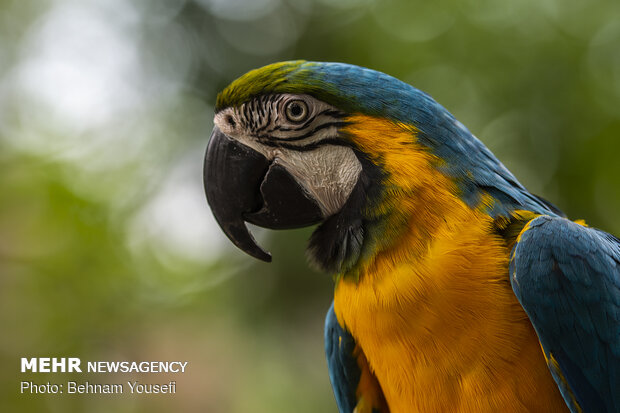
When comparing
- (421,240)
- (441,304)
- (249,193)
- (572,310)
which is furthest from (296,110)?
(572,310)

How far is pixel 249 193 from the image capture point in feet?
4.37

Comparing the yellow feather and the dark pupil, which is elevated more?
the dark pupil

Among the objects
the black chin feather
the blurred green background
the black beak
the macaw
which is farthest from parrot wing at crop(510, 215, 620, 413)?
the blurred green background

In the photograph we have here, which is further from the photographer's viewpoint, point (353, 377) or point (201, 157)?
point (201, 157)

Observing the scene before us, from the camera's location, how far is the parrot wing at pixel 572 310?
3.51ft

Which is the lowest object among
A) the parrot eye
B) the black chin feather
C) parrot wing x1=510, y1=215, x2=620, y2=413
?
parrot wing x1=510, y1=215, x2=620, y2=413

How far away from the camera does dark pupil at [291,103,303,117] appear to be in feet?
4.22

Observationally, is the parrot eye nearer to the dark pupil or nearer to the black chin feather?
the dark pupil

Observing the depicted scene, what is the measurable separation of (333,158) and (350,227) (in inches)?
7.2

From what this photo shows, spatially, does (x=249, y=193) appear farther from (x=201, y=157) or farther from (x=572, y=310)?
(x=201, y=157)

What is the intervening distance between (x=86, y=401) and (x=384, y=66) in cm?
457

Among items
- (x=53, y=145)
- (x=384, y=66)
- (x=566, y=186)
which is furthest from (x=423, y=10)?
(x=53, y=145)

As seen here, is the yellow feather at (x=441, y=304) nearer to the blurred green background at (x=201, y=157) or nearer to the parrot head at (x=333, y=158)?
the parrot head at (x=333, y=158)

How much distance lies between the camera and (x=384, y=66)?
545 cm
